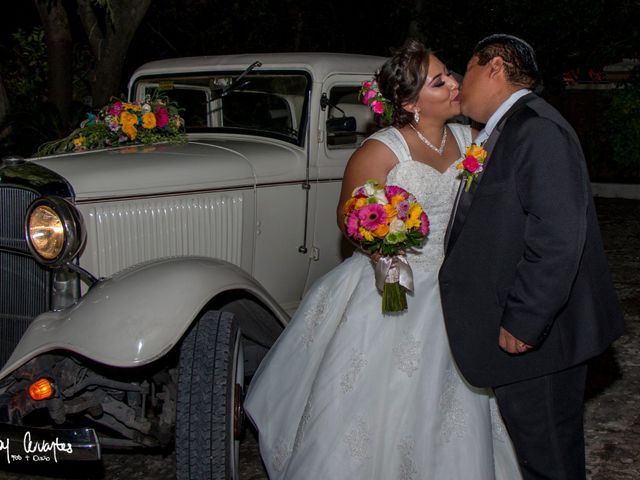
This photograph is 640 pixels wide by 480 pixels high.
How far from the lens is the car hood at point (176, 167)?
3.42m

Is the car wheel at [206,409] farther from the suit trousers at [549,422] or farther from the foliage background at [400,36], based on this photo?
the foliage background at [400,36]

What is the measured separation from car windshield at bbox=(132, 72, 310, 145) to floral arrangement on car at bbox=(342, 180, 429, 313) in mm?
1292

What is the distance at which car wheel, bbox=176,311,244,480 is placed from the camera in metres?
3.02

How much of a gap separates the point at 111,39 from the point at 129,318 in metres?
5.93

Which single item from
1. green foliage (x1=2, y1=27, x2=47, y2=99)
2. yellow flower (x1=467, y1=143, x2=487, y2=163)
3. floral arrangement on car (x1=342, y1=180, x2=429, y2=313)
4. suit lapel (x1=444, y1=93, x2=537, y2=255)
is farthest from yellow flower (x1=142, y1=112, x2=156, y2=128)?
green foliage (x1=2, y1=27, x2=47, y2=99)

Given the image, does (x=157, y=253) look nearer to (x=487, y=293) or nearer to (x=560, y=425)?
(x=487, y=293)

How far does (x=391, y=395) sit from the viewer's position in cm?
291

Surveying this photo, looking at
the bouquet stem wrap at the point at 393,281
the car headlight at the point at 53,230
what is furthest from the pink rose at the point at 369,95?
the car headlight at the point at 53,230

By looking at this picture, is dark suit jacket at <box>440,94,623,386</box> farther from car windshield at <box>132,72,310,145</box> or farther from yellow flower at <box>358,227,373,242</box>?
car windshield at <box>132,72,310,145</box>

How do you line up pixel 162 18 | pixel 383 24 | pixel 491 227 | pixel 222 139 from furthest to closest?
1. pixel 383 24
2. pixel 162 18
3. pixel 222 139
4. pixel 491 227

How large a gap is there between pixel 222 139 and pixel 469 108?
1896mm

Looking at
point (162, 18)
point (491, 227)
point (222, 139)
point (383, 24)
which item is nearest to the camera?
point (491, 227)

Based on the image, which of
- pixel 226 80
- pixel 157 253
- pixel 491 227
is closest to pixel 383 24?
pixel 226 80

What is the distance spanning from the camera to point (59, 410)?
2.96 m
